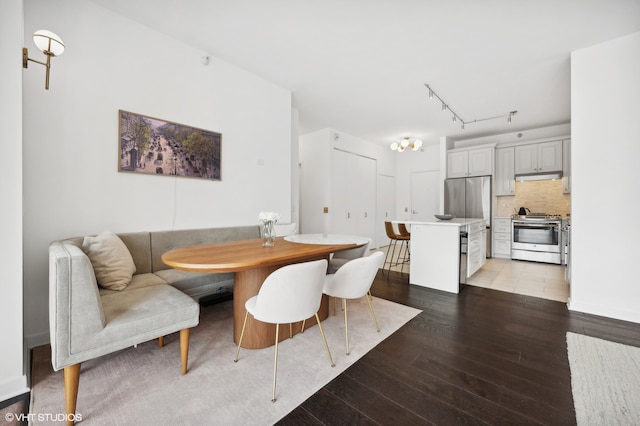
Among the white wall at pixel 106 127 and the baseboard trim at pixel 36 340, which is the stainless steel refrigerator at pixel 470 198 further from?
the baseboard trim at pixel 36 340

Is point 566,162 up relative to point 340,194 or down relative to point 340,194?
up

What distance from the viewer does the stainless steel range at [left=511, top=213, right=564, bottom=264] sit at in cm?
486

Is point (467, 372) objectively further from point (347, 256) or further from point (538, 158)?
point (538, 158)

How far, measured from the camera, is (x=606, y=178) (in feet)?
8.68

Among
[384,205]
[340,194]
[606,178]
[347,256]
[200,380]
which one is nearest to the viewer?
[200,380]

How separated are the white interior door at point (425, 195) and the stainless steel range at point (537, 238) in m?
1.83

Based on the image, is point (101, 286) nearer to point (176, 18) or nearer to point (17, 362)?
point (17, 362)

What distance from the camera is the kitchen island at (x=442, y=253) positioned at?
3237mm

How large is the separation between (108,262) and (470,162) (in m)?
6.70

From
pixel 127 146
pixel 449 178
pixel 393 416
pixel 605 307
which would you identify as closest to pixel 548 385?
pixel 393 416

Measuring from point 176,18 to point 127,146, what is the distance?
133cm

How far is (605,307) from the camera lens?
8.64 ft

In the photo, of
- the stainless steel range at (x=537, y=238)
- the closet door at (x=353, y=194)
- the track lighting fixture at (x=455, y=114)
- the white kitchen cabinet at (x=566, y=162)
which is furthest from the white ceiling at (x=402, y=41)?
the stainless steel range at (x=537, y=238)

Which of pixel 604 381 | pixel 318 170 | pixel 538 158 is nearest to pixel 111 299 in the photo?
pixel 604 381
